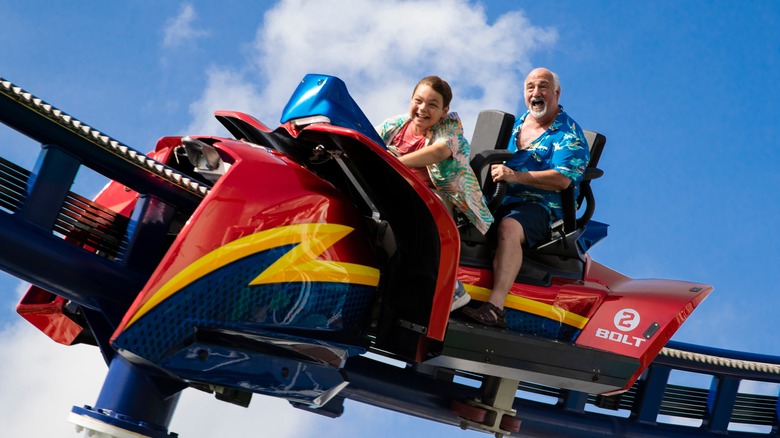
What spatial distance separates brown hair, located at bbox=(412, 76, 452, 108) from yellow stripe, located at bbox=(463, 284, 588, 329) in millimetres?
673

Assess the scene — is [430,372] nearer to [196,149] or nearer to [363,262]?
[363,262]

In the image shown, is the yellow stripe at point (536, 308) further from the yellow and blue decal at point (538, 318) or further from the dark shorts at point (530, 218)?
the dark shorts at point (530, 218)

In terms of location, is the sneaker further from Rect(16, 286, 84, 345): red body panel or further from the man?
Rect(16, 286, 84, 345): red body panel

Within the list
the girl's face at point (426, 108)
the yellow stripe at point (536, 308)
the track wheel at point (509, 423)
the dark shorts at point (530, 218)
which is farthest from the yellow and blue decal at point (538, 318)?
the girl's face at point (426, 108)

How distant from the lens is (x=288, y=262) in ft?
8.88

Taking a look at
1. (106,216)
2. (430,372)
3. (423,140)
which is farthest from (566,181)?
(106,216)

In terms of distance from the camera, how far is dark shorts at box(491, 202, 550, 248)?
3609 millimetres

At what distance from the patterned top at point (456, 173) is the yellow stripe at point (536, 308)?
0.88 feet

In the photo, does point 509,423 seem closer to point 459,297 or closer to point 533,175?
point 459,297

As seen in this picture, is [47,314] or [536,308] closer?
[47,314]

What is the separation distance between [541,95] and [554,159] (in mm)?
316

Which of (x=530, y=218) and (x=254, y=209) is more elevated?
(x=530, y=218)

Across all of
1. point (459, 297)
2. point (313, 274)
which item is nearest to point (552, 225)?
point (459, 297)

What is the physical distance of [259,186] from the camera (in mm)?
2666
